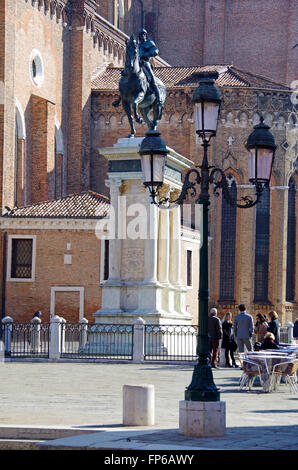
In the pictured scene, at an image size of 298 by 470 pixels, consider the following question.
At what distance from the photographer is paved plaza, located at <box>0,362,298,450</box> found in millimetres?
9672

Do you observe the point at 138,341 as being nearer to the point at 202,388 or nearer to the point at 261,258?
the point at 202,388

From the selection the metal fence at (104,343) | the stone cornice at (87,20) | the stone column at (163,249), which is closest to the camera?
the metal fence at (104,343)

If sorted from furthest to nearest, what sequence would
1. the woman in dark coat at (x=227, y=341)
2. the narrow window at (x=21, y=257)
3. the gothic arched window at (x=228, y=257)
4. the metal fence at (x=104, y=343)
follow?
1. the gothic arched window at (x=228, y=257)
2. the narrow window at (x=21, y=257)
3. the metal fence at (x=104, y=343)
4. the woman in dark coat at (x=227, y=341)

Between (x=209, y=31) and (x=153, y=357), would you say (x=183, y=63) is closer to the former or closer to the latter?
(x=209, y=31)

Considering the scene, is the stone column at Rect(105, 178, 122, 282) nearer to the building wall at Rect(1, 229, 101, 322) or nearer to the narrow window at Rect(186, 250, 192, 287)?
the building wall at Rect(1, 229, 101, 322)

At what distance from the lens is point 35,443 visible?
980 centimetres

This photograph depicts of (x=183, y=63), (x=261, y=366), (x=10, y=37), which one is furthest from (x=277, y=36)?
(x=261, y=366)

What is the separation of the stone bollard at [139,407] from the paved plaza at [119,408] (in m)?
0.14

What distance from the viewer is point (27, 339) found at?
23.9 meters

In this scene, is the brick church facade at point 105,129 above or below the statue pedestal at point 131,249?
above

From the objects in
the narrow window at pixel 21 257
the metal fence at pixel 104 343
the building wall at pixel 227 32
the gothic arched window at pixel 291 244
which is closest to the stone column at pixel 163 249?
the metal fence at pixel 104 343

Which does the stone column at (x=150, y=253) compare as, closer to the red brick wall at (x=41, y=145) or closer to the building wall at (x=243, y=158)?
the red brick wall at (x=41, y=145)

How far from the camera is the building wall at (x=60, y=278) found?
104 feet

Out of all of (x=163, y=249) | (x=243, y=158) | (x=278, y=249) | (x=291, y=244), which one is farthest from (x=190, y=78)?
(x=163, y=249)
